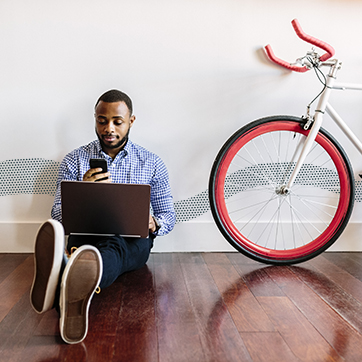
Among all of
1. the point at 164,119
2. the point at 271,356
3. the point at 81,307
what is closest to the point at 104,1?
the point at 164,119

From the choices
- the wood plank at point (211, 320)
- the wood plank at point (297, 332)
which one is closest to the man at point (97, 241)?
the wood plank at point (211, 320)

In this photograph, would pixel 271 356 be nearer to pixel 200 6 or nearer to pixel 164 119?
pixel 164 119

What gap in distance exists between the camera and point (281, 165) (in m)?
1.99

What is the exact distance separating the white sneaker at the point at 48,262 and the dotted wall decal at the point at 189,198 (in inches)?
Answer: 33.6

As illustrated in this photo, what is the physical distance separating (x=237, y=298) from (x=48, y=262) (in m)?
0.73

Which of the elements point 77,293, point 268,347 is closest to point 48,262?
point 77,293

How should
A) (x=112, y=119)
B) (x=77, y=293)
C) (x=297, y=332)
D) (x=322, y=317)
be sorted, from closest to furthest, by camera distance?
(x=77, y=293), (x=297, y=332), (x=322, y=317), (x=112, y=119)

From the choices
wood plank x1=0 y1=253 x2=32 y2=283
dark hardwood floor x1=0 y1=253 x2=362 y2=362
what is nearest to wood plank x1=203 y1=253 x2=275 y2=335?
dark hardwood floor x1=0 y1=253 x2=362 y2=362

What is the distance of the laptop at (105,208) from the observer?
1.33 meters

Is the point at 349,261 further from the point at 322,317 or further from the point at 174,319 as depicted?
the point at 174,319

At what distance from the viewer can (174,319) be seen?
1227 millimetres

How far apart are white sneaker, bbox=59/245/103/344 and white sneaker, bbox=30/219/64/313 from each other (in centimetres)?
4

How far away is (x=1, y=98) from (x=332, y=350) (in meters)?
1.81

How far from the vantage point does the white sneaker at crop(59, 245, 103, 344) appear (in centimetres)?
104
